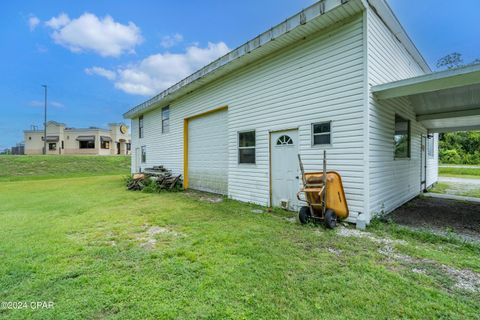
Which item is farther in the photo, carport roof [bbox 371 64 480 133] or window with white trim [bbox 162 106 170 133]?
window with white trim [bbox 162 106 170 133]

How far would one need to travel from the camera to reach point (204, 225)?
16.0 feet

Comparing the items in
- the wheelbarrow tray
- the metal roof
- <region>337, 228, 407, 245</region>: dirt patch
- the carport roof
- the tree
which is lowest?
<region>337, 228, 407, 245</region>: dirt patch

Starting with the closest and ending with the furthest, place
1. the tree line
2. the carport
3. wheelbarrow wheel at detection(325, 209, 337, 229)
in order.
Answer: the carport
wheelbarrow wheel at detection(325, 209, 337, 229)
the tree line

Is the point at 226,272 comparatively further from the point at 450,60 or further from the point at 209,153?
the point at 450,60

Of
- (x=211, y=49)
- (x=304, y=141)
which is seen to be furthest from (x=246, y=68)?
(x=211, y=49)

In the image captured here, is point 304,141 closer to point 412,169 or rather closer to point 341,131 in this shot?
point 341,131

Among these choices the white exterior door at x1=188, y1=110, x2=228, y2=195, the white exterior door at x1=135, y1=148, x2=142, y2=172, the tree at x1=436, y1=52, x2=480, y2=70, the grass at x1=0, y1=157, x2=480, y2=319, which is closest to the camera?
the grass at x1=0, y1=157, x2=480, y2=319

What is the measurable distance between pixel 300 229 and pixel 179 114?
27.4ft

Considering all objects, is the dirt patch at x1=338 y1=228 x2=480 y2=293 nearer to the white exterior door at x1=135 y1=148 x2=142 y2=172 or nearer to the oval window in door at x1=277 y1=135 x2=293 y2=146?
the oval window in door at x1=277 y1=135 x2=293 y2=146

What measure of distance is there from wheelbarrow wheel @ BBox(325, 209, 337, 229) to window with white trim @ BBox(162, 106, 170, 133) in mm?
9564

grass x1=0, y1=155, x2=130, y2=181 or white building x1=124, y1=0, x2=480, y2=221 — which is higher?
white building x1=124, y1=0, x2=480, y2=221

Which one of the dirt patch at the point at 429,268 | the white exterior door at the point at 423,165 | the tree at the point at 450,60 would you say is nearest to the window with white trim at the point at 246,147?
the dirt patch at the point at 429,268

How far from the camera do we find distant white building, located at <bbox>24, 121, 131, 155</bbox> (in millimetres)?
37750

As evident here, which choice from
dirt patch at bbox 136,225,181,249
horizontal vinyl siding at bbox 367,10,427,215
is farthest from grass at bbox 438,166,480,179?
dirt patch at bbox 136,225,181,249
